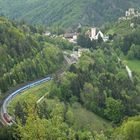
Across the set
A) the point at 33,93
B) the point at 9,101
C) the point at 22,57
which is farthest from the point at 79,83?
the point at 9,101

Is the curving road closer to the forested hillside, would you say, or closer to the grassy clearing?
the grassy clearing

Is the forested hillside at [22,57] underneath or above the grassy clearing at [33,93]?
above

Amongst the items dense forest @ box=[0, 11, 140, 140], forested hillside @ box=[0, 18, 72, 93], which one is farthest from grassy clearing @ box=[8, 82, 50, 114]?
forested hillside @ box=[0, 18, 72, 93]

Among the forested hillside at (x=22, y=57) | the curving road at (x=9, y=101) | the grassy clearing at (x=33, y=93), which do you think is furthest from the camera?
the forested hillside at (x=22, y=57)

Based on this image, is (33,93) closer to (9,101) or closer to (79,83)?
(9,101)

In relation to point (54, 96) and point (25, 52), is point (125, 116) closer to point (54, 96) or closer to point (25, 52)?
point (54, 96)

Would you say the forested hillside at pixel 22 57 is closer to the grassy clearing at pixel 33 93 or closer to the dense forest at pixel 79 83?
the dense forest at pixel 79 83

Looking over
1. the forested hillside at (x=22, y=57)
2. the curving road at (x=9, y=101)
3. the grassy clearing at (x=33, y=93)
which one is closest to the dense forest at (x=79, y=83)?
the forested hillside at (x=22, y=57)

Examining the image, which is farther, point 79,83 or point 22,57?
point 22,57
